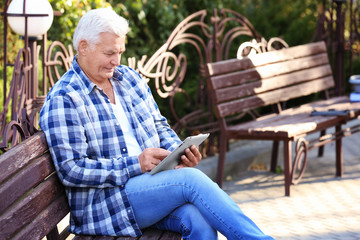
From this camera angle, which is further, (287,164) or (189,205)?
(287,164)

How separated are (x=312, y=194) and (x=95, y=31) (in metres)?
3.12

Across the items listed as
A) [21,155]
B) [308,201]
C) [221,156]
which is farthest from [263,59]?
[21,155]

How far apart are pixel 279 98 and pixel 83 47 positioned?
10.9 ft

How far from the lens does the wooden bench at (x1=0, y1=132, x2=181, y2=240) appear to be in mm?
2795

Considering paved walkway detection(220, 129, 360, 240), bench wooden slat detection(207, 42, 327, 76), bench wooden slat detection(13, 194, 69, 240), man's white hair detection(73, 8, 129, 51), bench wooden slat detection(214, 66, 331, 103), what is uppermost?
man's white hair detection(73, 8, 129, 51)

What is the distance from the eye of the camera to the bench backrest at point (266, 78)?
5871 mm

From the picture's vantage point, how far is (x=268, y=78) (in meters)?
6.45

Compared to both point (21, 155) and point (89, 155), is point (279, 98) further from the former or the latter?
point (21, 155)

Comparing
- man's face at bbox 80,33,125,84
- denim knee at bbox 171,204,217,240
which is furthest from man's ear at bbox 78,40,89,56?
denim knee at bbox 171,204,217,240

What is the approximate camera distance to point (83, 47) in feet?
11.6

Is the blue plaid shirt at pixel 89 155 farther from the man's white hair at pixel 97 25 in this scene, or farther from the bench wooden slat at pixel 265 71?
the bench wooden slat at pixel 265 71

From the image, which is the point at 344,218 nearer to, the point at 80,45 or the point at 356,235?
the point at 356,235

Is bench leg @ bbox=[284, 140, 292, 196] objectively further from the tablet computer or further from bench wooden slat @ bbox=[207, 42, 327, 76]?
the tablet computer

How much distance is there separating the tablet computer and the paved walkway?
5.06 feet
